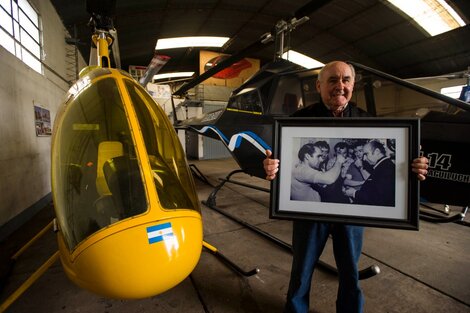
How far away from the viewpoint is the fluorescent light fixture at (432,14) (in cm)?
658

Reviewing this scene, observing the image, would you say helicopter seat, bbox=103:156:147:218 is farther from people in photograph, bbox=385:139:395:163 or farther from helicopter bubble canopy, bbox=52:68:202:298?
people in photograph, bbox=385:139:395:163

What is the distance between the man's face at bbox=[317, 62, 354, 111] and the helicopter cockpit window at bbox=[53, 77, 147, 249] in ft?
3.53

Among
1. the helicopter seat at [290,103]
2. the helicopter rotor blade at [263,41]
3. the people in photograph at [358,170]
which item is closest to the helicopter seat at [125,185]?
the people in photograph at [358,170]

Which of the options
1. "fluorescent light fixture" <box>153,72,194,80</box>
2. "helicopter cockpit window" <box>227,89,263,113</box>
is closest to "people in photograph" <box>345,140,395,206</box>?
"helicopter cockpit window" <box>227,89,263,113</box>

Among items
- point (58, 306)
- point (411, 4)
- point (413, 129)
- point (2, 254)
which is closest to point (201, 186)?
point (2, 254)

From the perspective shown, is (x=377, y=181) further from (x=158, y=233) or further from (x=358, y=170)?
(x=158, y=233)

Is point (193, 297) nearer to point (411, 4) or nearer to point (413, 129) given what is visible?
point (413, 129)

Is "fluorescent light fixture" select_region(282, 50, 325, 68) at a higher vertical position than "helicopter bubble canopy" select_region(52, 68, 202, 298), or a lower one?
higher

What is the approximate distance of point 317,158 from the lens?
1.15 metres

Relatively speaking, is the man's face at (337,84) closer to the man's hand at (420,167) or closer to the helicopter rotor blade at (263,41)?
the man's hand at (420,167)

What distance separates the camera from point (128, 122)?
142cm

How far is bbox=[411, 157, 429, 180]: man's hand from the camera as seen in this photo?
3.29 ft

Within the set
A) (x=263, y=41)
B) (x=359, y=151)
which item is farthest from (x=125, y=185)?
(x=263, y=41)

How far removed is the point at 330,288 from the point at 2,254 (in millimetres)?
2941
